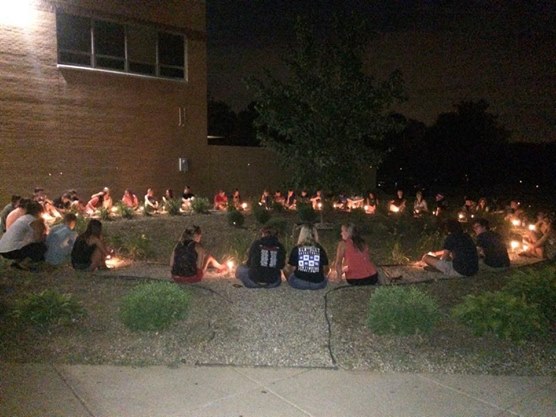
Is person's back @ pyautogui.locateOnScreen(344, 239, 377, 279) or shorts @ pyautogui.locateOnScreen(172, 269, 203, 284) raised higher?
person's back @ pyautogui.locateOnScreen(344, 239, 377, 279)

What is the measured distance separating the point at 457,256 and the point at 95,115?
1552 centimetres

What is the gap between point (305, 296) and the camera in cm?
842

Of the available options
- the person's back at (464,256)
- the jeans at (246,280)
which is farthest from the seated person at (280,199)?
the jeans at (246,280)

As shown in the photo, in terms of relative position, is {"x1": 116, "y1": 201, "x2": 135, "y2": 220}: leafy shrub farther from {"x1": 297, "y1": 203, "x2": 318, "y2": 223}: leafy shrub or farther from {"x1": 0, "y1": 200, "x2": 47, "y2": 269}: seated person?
{"x1": 0, "y1": 200, "x2": 47, "y2": 269}: seated person

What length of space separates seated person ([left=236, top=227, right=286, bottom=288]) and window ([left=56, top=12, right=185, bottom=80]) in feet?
48.7

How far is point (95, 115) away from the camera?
20859 millimetres

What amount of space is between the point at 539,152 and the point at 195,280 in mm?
35667

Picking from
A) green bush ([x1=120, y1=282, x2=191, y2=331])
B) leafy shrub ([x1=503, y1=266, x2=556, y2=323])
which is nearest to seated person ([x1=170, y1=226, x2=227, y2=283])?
green bush ([x1=120, y1=282, x2=191, y2=331])

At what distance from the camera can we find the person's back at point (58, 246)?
10250mm

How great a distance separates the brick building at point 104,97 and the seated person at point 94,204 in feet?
6.86

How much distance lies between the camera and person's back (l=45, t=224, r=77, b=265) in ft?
33.6

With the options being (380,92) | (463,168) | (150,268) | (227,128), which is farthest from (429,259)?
(227,128)

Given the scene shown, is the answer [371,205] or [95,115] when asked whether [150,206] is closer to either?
[95,115]

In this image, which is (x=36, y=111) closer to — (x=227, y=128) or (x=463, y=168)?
(x=463, y=168)
